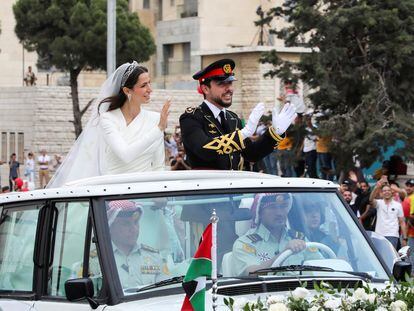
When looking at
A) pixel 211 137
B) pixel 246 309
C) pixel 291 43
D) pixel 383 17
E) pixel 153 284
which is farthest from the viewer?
pixel 291 43

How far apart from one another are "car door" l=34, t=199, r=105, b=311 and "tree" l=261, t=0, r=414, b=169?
1642cm

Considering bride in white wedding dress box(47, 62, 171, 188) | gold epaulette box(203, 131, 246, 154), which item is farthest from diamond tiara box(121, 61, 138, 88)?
gold epaulette box(203, 131, 246, 154)

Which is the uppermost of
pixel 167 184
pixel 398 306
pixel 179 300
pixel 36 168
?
pixel 167 184

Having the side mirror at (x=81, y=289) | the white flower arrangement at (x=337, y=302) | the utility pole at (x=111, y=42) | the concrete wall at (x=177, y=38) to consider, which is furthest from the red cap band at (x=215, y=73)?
the concrete wall at (x=177, y=38)

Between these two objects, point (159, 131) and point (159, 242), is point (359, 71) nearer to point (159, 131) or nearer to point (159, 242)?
point (159, 131)

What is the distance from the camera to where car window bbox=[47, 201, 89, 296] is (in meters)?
7.07

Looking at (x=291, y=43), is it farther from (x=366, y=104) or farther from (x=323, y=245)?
(x=323, y=245)

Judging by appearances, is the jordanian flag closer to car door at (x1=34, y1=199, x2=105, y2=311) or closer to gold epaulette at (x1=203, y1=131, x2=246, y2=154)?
car door at (x1=34, y1=199, x2=105, y2=311)

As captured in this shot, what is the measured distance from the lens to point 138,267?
22.4 feet

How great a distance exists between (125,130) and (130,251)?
288 cm

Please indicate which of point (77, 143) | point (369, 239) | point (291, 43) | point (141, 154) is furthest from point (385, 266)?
point (291, 43)

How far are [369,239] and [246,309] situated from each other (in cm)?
183

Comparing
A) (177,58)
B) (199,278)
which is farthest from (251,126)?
(177,58)

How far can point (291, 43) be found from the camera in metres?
26.2
